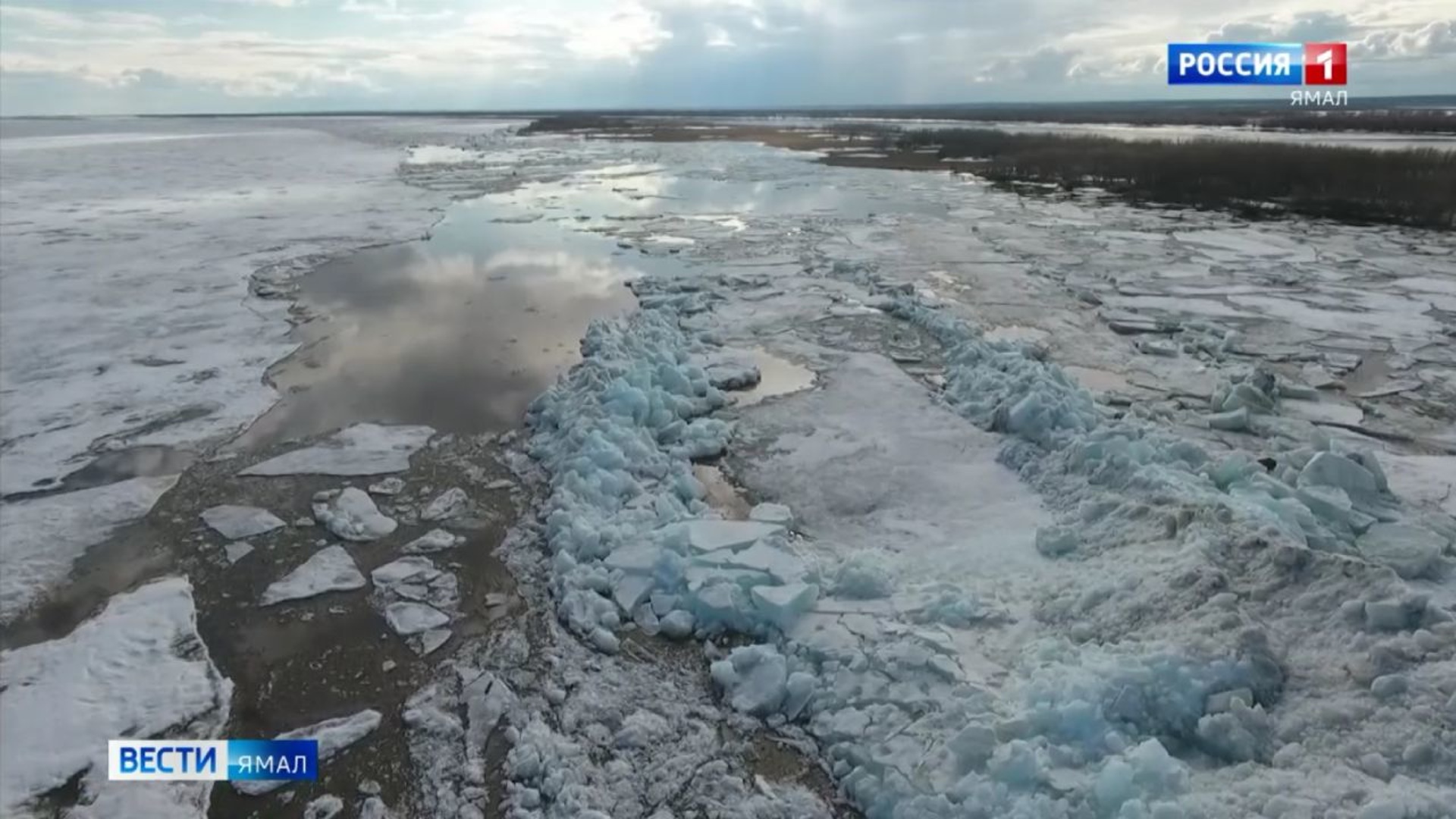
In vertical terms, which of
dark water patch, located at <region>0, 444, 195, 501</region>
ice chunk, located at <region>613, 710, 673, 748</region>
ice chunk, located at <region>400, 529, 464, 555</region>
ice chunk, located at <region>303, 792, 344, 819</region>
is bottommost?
ice chunk, located at <region>303, 792, 344, 819</region>

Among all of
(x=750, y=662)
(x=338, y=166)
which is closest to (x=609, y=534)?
(x=750, y=662)

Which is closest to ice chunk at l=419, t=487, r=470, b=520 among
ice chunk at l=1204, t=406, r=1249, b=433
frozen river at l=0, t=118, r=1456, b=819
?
frozen river at l=0, t=118, r=1456, b=819

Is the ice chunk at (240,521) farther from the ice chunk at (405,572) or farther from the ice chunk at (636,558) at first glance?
the ice chunk at (636,558)

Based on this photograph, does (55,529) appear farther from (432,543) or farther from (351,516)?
(432,543)

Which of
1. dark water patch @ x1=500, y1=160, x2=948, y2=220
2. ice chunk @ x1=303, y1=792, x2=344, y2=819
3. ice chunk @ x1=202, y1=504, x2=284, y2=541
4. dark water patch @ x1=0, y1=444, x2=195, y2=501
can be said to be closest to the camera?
ice chunk @ x1=303, y1=792, x2=344, y2=819

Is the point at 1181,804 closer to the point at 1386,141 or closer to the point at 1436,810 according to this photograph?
the point at 1436,810

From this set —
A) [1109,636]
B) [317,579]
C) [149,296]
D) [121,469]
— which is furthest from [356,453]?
[149,296]

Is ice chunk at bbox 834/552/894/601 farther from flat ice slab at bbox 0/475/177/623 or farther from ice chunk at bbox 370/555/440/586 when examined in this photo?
flat ice slab at bbox 0/475/177/623
